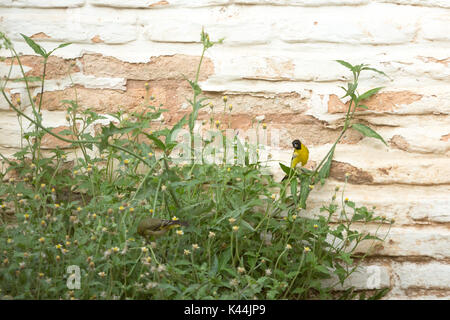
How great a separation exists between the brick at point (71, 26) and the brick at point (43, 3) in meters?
0.04

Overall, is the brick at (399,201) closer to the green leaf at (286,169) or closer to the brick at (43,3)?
the green leaf at (286,169)

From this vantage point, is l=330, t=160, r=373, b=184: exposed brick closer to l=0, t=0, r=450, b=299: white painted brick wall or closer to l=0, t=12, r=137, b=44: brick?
l=0, t=0, r=450, b=299: white painted brick wall

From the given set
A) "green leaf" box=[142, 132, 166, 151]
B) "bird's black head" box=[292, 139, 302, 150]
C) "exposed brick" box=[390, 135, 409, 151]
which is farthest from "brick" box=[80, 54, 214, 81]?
"exposed brick" box=[390, 135, 409, 151]

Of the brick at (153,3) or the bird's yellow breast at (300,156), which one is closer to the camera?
the bird's yellow breast at (300,156)

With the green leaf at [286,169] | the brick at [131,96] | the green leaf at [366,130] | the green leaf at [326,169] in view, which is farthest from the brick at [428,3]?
the brick at [131,96]

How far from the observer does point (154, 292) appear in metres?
1.72

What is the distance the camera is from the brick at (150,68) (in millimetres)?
2408

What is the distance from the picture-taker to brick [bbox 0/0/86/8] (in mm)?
2443

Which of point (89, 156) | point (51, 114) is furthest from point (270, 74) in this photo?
point (51, 114)

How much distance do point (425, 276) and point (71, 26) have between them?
6.83 feet

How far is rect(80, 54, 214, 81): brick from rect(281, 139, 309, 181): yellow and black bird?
0.55 meters

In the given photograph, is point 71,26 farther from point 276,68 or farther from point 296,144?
point 296,144

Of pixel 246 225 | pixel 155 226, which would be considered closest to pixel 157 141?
pixel 155 226

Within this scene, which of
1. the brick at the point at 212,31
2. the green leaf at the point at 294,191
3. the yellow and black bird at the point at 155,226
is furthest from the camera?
the brick at the point at 212,31
